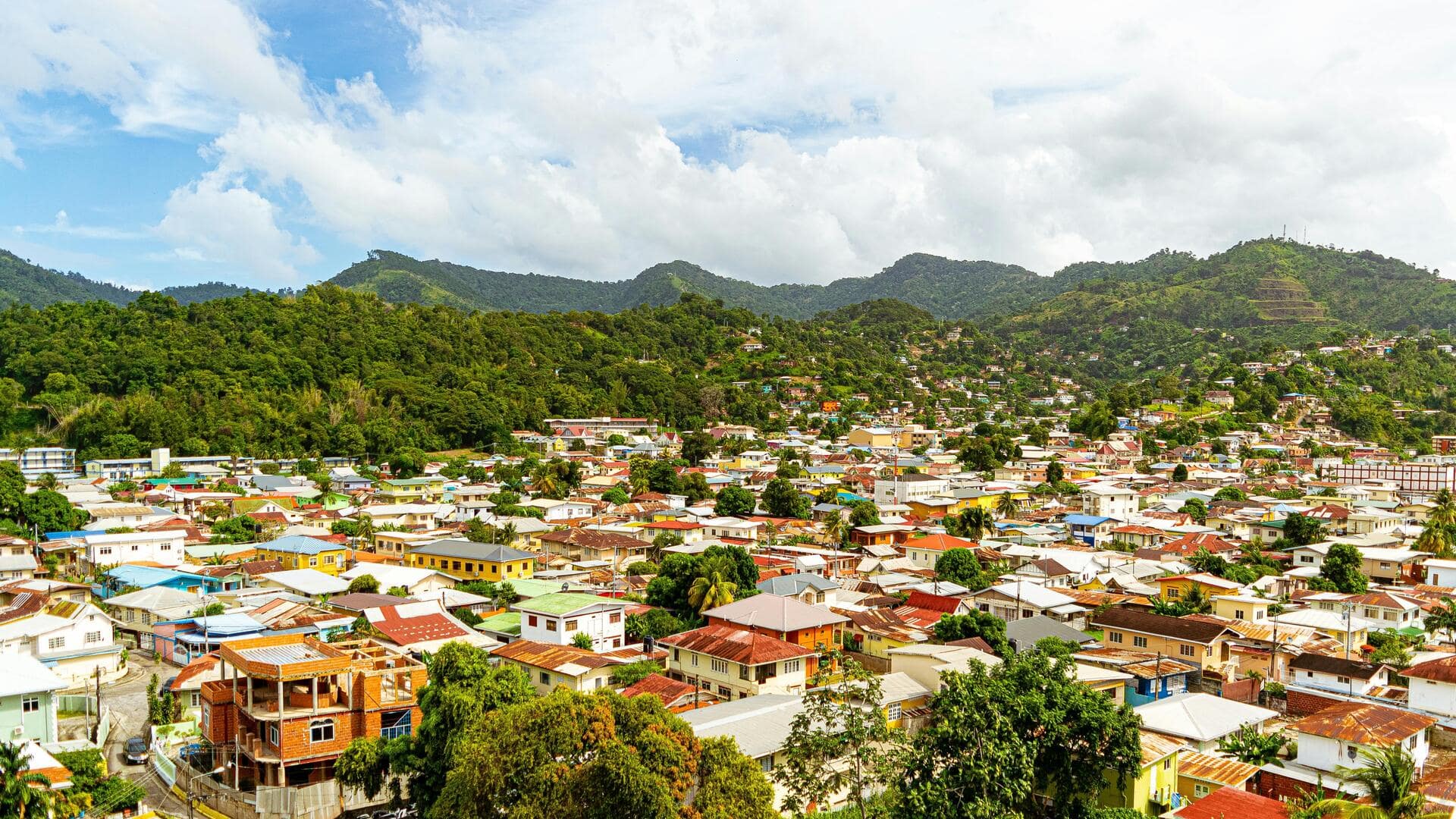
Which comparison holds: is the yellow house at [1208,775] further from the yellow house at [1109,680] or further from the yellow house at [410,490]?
the yellow house at [410,490]

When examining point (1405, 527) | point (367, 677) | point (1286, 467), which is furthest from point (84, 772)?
point (1286, 467)

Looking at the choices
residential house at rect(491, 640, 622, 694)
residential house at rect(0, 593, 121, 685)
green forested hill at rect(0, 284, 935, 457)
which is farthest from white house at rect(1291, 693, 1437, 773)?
green forested hill at rect(0, 284, 935, 457)

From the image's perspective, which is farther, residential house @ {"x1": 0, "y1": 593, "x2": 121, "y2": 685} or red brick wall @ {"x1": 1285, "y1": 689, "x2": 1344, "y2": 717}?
residential house @ {"x1": 0, "y1": 593, "x2": 121, "y2": 685}

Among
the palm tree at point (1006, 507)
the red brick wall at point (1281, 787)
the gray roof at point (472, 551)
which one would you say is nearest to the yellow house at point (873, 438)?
the palm tree at point (1006, 507)

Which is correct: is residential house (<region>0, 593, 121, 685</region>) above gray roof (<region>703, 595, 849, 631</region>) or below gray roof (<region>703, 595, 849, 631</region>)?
below

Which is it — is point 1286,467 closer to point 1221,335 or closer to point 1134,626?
point 1134,626

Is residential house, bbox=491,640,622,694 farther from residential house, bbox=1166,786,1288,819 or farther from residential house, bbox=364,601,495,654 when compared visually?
residential house, bbox=1166,786,1288,819

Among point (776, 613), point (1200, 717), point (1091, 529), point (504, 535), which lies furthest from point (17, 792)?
point (1091, 529)
